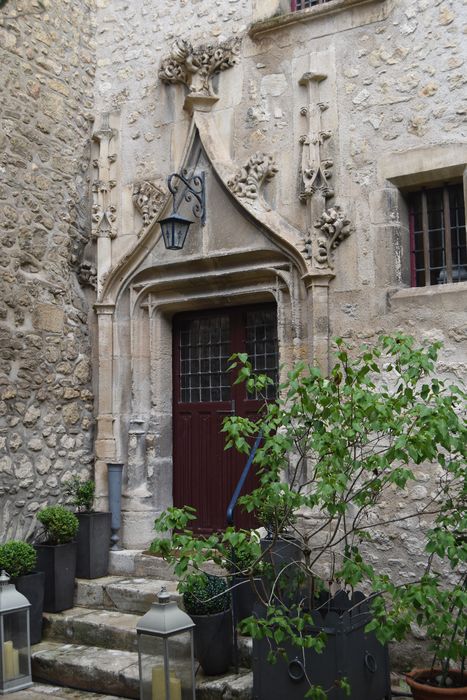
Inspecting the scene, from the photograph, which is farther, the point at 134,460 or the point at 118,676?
the point at 134,460

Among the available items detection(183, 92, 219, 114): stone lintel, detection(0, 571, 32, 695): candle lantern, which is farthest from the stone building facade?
detection(0, 571, 32, 695): candle lantern

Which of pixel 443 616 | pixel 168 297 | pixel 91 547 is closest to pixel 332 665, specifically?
pixel 443 616

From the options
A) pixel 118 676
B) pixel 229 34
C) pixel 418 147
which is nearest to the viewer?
pixel 118 676

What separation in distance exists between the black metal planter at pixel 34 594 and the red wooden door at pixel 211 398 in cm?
137

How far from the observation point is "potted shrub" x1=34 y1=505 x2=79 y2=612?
18.9 ft

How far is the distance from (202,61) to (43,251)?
6.35 feet

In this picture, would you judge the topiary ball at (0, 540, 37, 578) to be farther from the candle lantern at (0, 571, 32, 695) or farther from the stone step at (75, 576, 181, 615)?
the stone step at (75, 576, 181, 615)

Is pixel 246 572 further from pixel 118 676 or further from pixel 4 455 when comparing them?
pixel 4 455

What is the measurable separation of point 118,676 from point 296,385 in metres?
2.27

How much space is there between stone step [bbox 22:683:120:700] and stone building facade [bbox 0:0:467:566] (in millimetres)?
1221

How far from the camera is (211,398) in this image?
6.43 m

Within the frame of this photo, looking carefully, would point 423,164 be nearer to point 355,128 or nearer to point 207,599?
point 355,128

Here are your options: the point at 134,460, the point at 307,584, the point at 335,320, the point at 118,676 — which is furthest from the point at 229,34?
the point at 118,676

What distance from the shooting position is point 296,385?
13.1ft
